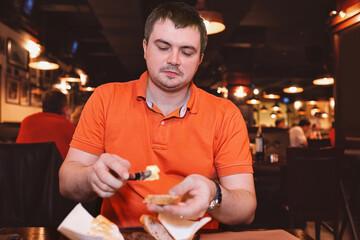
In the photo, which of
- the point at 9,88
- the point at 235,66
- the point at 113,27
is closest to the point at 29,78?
the point at 9,88

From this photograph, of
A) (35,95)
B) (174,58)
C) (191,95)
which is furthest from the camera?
(35,95)

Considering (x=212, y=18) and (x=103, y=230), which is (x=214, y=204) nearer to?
(x=103, y=230)

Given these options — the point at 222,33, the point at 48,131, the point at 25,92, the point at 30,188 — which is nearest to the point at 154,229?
the point at 30,188

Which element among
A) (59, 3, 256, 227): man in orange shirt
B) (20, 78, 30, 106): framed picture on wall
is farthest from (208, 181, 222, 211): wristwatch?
(20, 78, 30, 106): framed picture on wall

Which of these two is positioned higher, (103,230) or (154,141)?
(154,141)

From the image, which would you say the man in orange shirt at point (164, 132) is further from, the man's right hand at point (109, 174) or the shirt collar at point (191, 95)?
the man's right hand at point (109, 174)

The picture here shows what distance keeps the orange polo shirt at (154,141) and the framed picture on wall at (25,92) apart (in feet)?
23.7

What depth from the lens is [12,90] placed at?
728 cm

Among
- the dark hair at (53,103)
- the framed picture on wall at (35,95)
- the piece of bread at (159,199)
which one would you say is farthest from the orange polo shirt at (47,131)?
the framed picture on wall at (35,95)

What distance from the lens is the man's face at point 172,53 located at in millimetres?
1408

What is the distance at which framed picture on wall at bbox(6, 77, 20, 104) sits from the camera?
23.1 ft

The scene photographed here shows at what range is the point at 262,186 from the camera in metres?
4.40

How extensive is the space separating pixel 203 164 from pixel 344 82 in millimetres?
4709

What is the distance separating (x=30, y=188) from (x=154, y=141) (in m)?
0.94
